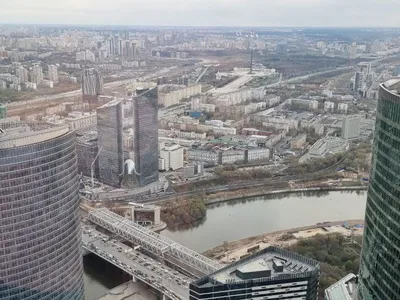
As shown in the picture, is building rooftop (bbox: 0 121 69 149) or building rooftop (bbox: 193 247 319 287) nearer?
building rooftop (bbox: 193 247 319 287)

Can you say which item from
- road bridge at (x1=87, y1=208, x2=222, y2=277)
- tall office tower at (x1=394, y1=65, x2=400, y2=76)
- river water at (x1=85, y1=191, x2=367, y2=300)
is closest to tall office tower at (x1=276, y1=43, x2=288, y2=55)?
tall office tower at (x1=394, y1=65, x2=400, y2=76)

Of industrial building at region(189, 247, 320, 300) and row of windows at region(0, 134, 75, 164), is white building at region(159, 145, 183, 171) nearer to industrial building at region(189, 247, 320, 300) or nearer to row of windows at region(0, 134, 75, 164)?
row of windows at region(0, 134, 75, 164)

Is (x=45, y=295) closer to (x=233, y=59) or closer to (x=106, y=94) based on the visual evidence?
(x=106, y=94)

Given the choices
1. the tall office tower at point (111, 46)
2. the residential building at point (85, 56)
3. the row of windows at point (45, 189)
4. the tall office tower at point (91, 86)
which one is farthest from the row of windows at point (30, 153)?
the tall office tower at point (111, 46)

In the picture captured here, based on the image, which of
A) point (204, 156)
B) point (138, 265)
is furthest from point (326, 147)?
point (138, 265)

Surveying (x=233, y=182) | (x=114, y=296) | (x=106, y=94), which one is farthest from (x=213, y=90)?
(x=114, y=296)

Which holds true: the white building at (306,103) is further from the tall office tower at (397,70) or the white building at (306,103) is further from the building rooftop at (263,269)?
the building rooftop at (263,269)
